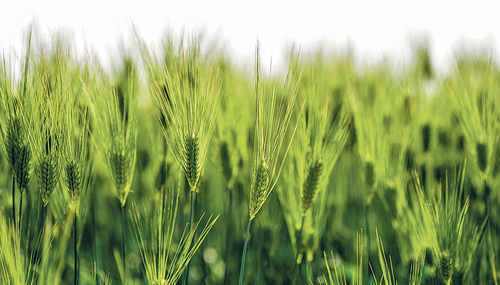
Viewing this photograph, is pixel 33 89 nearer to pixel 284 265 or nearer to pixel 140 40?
pixel 140 40

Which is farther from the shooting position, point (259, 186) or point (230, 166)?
point (230, 166)

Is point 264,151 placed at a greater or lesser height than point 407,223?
greater

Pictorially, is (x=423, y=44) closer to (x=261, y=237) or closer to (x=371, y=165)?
(x=371, y=165)

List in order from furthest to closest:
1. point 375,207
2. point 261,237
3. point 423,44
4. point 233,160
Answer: point 423,44 < point 375,207 < point 261,237 < point 233,160

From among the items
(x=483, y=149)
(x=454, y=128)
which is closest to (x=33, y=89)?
(x=483, y=149)

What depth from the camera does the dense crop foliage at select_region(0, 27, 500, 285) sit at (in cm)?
46

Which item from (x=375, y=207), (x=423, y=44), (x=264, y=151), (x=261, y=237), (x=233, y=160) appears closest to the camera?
(x=264, y=151)

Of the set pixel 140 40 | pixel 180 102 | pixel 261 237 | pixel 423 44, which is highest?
pixel 423 44

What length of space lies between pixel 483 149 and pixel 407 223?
0.76 feet

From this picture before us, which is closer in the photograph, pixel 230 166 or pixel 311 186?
pixel 311 186

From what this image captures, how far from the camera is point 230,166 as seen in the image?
2.05 feet

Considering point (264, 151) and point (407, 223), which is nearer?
point (264, 151)

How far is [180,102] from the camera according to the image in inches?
18.0

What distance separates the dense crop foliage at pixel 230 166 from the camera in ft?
1.51
